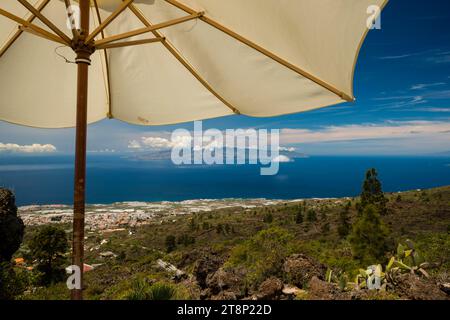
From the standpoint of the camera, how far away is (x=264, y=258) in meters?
6.03

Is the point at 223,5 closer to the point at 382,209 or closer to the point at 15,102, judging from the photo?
the point at 15,102

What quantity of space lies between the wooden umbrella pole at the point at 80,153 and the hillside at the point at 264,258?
6.66ft

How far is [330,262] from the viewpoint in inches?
460

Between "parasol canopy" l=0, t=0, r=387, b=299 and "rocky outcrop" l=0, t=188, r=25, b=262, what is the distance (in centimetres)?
906

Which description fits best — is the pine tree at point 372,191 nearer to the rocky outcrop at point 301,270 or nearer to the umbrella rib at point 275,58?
the rocky outcrop at point 301,270

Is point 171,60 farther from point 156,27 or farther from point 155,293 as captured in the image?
point 155,293

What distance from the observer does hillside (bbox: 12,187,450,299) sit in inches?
163

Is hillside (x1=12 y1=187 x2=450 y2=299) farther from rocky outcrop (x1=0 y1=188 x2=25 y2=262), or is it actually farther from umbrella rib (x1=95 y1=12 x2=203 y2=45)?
umbrella rib (x1=95 y1=12 x2=203 y2=45)

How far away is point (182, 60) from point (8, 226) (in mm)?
11072

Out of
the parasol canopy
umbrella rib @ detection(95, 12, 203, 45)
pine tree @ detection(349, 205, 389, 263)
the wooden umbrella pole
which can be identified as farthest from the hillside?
umbrella rib @ detection(95, 12, 203, 45)

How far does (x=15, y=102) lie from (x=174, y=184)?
171 m

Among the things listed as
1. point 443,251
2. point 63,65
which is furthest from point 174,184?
point 63,65

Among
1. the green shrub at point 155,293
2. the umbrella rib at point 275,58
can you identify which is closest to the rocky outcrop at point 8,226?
the green shrub at point 155,293

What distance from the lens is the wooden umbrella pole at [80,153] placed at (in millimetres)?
2230
